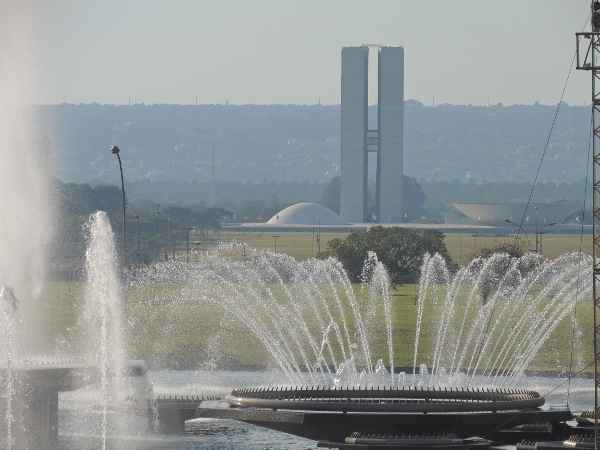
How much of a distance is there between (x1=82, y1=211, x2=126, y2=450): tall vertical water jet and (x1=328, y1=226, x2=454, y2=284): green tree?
102 ft

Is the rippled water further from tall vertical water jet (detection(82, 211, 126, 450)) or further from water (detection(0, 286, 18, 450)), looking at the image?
water (detection(0, 286, 18, 450))

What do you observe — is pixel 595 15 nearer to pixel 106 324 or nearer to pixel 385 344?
pixel 106 324

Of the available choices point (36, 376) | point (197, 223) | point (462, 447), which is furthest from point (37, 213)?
point (197, 223)

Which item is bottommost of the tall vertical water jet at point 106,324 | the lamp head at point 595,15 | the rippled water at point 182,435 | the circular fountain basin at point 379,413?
the rippled water at point 182,435

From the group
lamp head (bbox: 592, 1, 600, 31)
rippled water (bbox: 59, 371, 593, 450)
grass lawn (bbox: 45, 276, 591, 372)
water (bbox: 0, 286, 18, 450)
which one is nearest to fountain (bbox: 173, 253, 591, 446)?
grass lawn (bbox: 45, 276, 591, 372)

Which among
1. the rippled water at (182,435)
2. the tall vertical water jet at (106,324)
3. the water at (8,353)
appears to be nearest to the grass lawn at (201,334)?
the tall vertical water jet at (106,324)

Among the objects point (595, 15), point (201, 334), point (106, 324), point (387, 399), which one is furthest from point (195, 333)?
point (595, 15)

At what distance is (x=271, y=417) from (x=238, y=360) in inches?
857

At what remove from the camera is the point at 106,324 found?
159 ft

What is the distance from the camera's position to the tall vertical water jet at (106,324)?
4031 cm

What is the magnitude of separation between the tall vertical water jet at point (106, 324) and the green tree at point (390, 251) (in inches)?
1224

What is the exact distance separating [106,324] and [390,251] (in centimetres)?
3803

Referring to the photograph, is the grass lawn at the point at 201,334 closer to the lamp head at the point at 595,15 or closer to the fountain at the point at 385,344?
the fountain at the point at 385,344

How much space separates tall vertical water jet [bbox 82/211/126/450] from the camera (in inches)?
1587
